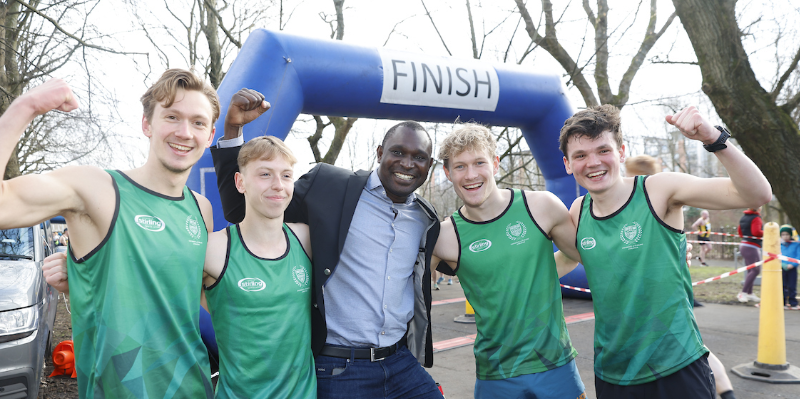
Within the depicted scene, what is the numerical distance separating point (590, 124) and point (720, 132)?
1.77 ft

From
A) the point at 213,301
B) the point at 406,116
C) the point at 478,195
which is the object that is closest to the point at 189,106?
the point at 213,301

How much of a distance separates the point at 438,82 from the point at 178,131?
3.92 m

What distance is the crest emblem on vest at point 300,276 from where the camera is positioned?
2184 mm

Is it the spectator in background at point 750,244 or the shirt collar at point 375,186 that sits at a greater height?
the shirt collar at point 375,186

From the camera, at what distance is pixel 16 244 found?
4.45m

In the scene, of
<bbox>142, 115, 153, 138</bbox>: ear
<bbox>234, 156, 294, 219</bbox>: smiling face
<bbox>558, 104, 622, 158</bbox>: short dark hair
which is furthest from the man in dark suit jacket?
<bbox>558, 104, 622, 158</bbox>: short dark hair

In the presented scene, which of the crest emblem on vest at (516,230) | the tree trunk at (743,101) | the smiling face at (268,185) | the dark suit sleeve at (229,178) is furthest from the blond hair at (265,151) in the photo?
the tree trunk at (743,101)

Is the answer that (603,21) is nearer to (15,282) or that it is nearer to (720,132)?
(720,132)

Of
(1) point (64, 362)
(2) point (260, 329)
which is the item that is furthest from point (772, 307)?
(1) point (64, 362)

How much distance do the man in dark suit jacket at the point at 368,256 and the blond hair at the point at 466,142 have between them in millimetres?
118

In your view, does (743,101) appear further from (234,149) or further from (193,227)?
(193,227)

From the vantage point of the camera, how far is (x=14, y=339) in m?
3.38

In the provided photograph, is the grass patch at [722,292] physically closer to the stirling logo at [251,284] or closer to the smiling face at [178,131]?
the stirling logo at [251,284]

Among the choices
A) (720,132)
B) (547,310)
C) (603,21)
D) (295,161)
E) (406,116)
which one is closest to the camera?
(720,132)
